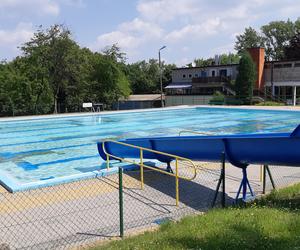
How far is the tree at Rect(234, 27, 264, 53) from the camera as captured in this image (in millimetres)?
82688

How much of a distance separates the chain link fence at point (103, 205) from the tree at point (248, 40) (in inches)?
3003

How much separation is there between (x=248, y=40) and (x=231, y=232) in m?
83.8

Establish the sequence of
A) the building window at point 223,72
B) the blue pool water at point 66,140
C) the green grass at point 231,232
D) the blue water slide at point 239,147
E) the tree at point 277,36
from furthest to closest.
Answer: the tree at point 277,36, the building window at point 223,72, the blue pool water at point 66,140, the blue water slide at point 239,147, the green grass at point 231,232

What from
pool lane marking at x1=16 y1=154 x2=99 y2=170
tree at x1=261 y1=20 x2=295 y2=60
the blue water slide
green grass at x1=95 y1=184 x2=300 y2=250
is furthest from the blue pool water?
tree at x1=261 y1=20 x2=295 y2=60

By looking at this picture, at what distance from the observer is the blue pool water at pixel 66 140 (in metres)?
12.7

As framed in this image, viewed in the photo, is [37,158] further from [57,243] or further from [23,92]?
[23,92]

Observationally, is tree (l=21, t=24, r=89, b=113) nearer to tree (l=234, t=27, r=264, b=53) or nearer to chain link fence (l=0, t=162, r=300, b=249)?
chain link fence (l=0, t=162, r=300, b=249)

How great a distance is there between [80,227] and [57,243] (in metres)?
0.74

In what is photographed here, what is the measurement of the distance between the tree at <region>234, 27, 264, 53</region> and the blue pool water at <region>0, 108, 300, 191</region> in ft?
173

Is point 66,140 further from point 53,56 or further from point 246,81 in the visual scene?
point 246,81

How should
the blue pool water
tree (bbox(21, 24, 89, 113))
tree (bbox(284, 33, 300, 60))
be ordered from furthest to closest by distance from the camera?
tree (bbox(284, 33, 300, 60)) < tree (bbox(21, 24, 89, 113)) < the blue pool water

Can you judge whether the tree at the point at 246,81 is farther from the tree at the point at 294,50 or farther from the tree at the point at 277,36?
the tree at the point at 277,36

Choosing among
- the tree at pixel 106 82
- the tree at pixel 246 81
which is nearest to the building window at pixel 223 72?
the tree at pixel 246 81

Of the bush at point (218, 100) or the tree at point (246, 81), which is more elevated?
the tree at point (246, 81)
